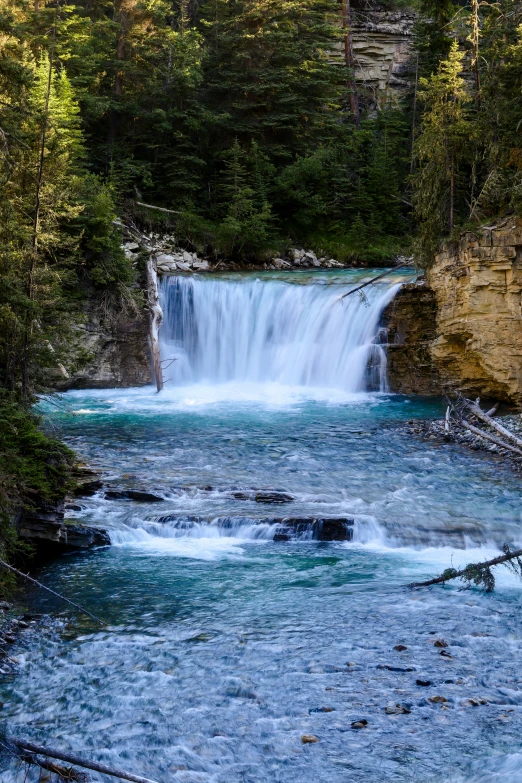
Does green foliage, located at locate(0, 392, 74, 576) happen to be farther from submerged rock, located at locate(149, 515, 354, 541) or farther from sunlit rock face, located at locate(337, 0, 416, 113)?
sunlit rock face, located at locate(337, 0, 416, 113)

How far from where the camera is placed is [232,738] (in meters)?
5.87

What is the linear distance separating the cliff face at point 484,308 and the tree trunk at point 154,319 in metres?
7.63

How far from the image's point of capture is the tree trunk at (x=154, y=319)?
2153 centimetres

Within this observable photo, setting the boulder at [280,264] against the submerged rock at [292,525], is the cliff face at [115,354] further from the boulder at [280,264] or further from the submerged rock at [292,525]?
the submerged rock at [292,525]

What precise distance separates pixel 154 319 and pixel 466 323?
334 inches

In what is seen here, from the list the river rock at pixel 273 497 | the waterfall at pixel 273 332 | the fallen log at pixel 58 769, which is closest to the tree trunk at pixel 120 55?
the waterfall at pixel 273 332

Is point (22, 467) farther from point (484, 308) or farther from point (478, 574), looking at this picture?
point (484, 308)

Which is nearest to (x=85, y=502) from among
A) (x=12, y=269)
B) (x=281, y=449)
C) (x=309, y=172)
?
(x=12, y=269)

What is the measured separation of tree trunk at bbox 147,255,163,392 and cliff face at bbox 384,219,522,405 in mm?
6273

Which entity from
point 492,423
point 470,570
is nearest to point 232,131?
point 492,423

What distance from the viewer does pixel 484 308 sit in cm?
1794

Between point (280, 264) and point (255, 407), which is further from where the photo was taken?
point (280, 264)

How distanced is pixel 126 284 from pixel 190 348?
2.72 meters

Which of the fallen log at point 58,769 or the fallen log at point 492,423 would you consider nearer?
the fallen log at point 58,769
